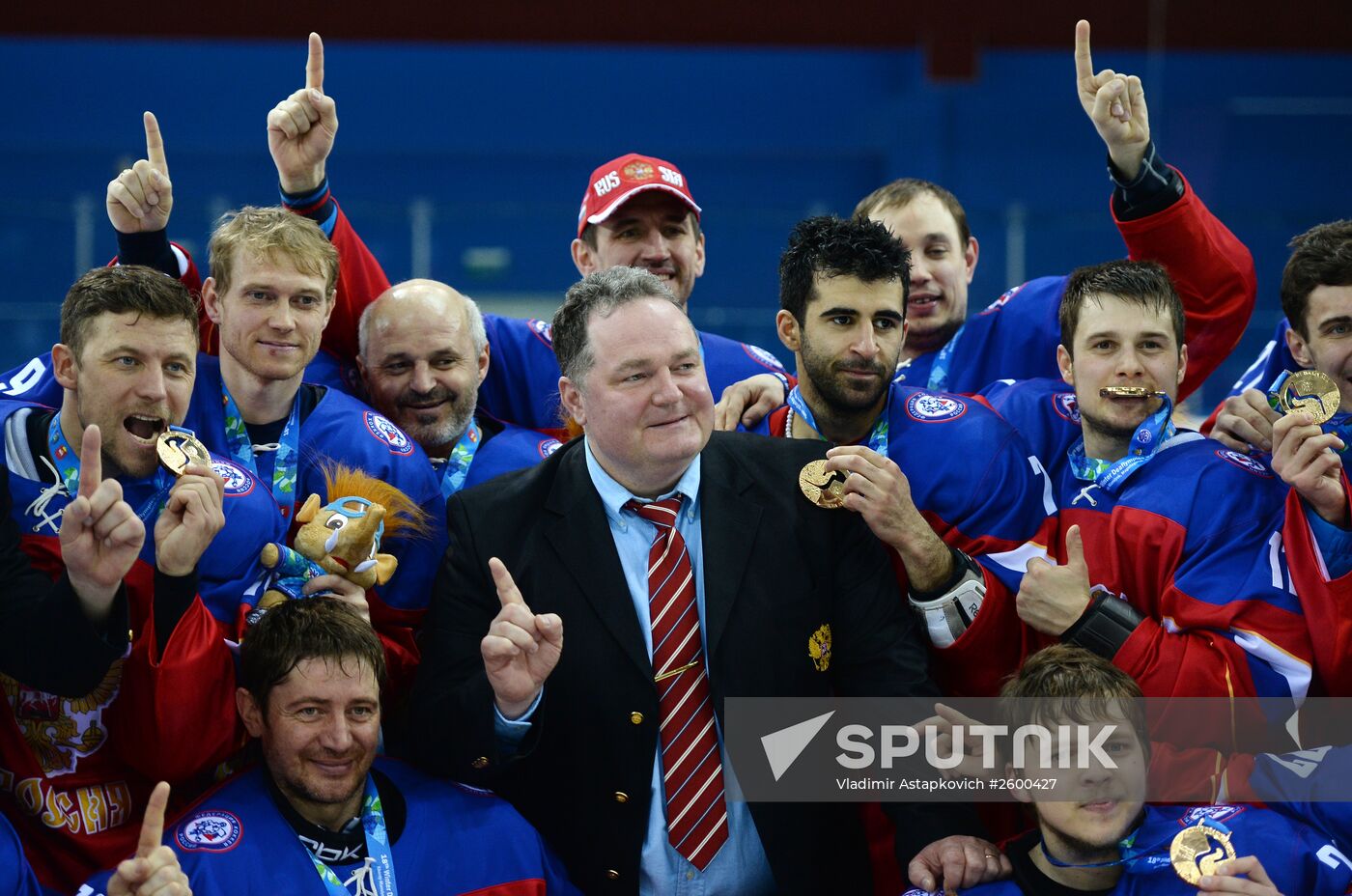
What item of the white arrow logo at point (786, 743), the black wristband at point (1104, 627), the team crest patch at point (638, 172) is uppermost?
the team crest patch at point (638, 172)

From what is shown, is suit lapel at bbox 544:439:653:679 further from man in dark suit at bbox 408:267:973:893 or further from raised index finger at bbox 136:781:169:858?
raised index finger at bbox 136:781:169:858

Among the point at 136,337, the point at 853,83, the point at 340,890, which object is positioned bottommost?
the point at 340,890

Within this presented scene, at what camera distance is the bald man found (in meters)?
3.63

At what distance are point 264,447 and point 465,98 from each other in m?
8.43

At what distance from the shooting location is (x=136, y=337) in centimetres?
288

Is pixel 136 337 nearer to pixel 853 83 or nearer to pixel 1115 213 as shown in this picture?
pixel 1115 213

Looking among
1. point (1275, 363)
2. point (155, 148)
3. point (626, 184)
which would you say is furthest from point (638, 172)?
point (1275, 363)

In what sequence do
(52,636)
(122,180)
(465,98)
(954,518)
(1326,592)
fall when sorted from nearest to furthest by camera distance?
(52,636)
(1326,592)
(954,518)
(122,180)
(465,98)

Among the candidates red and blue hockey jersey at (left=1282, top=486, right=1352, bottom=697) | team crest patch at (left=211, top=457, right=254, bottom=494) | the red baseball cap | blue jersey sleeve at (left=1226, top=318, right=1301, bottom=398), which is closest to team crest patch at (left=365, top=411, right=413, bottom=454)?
team crest patch at (left=211, top=457, right=254, bottom=494)

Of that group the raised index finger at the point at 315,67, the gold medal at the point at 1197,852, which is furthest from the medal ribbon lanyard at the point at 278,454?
the gold medal at the point at 1197,852

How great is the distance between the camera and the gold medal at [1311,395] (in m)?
2.99

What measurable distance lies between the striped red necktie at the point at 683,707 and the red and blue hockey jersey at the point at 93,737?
2.77ft

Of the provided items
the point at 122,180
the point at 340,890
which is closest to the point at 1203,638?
the point at 340,890

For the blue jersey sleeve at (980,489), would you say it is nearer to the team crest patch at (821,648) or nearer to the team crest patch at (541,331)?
the team crest patch at (821,648)
